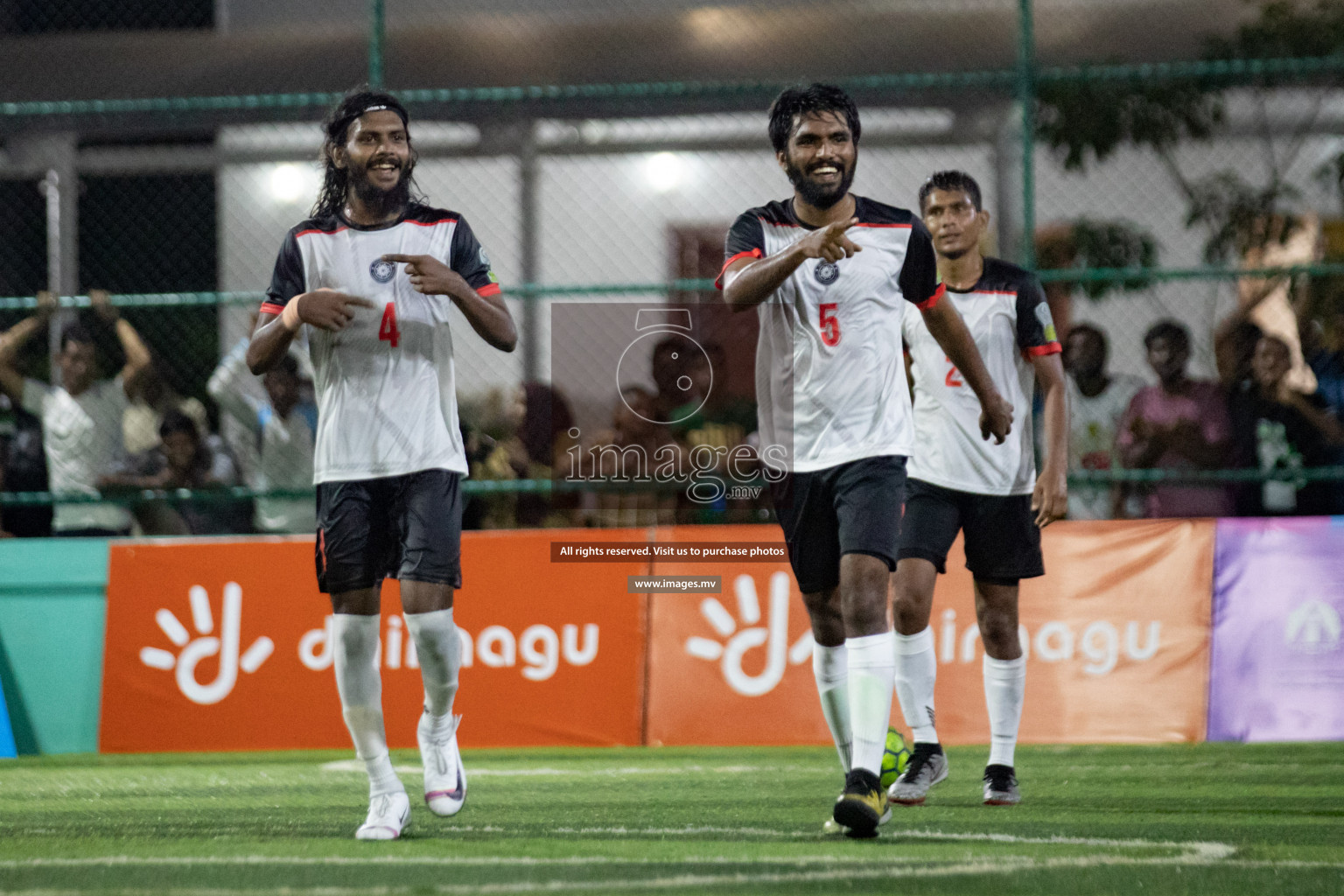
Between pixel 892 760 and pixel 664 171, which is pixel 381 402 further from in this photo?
pixel 664 171

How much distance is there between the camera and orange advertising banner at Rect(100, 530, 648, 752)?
8.43m

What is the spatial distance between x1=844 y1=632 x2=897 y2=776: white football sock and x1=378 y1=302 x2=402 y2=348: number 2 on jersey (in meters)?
1.70

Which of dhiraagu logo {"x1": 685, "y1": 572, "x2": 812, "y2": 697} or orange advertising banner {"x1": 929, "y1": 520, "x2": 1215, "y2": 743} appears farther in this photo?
→ dhiraagu logo {"x1": 685, "y1": 572, "x2": 812, "y2": 697}

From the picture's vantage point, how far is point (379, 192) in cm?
502

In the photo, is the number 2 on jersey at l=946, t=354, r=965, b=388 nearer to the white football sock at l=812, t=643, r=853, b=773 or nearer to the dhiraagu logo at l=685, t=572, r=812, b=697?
the white football sock at l=812, t=643, r=853, b=773

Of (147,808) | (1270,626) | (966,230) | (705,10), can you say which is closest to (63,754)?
(147,808)

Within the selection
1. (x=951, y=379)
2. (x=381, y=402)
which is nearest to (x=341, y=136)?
(x=381, y=402)

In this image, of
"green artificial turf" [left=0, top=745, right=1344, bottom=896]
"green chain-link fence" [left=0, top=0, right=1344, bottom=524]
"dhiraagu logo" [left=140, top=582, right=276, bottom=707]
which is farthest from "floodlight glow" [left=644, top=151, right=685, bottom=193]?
"green artificial turf" [left=0, top=745, right=1344, bottom=896]

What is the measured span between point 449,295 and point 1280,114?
835cm

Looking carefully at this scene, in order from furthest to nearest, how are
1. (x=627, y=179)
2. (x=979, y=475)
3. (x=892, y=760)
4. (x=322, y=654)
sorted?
(x=627, y=179) → (x=322, y=654) → (x=979, y=475) → (x=892, y=760)

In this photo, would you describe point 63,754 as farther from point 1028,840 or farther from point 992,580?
point 1028,840

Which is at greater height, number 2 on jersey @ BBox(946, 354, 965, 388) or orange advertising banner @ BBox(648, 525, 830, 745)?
number 2 on jersey @ BBox(946, 354, 965, 388)

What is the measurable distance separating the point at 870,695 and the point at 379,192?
2187mm

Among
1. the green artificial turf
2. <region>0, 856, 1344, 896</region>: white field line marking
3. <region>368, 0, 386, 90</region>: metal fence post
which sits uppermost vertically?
<region>368, 0, 386, 90</region>: metal fence post
